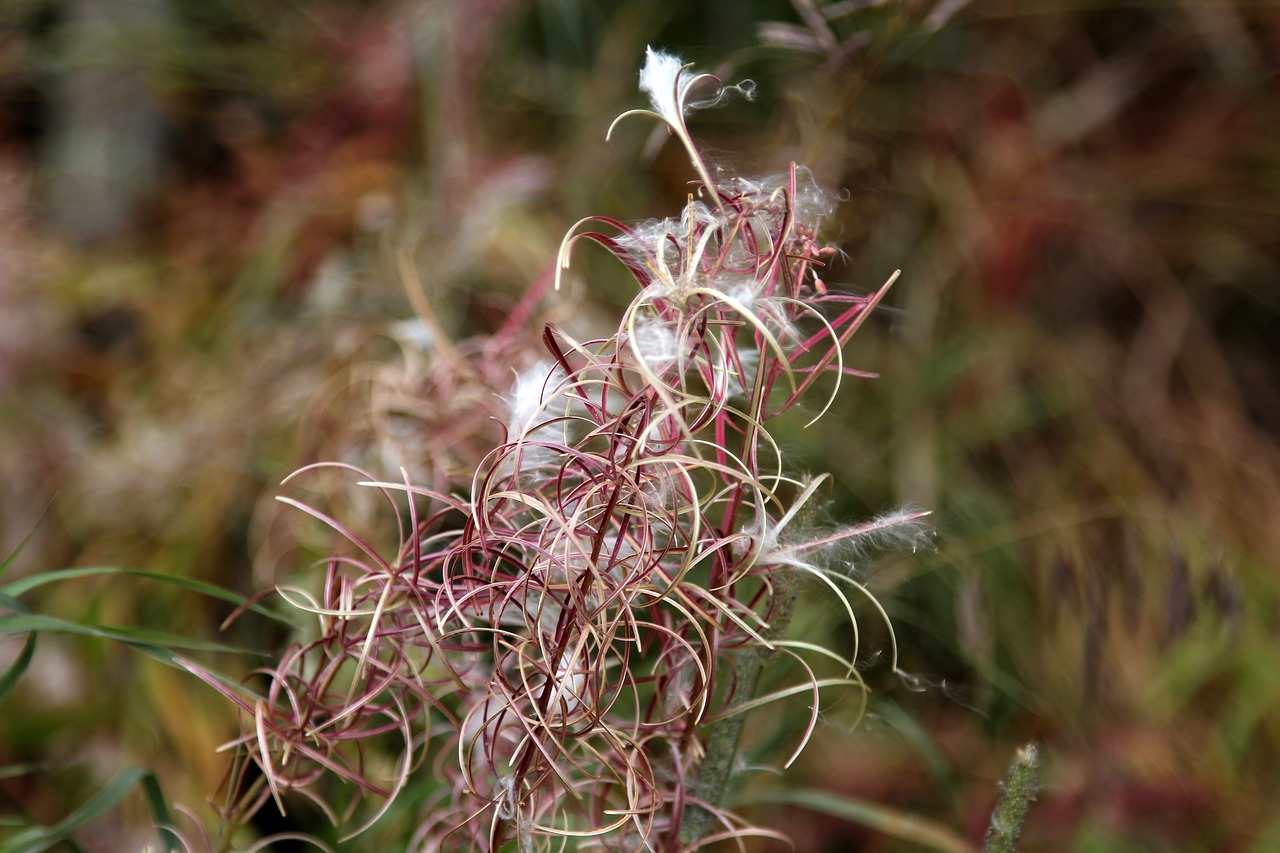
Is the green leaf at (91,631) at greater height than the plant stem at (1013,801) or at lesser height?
greater

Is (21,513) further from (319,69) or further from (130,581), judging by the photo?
(319,69)

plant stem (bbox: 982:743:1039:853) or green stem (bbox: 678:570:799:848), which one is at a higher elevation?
green stem (bbox: 678:570:799:848)

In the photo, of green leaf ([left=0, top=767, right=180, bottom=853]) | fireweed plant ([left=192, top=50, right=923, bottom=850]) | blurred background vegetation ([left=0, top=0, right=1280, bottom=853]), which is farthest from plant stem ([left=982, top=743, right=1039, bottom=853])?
green leaf ([left=0, top=767, right=180, bottom=853])

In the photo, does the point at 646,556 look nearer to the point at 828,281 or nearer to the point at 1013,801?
the point at 1013,801

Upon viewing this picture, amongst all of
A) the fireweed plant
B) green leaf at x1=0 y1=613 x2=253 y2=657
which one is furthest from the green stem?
green leaf at x1=0 y1=613 x2=253 y2=657

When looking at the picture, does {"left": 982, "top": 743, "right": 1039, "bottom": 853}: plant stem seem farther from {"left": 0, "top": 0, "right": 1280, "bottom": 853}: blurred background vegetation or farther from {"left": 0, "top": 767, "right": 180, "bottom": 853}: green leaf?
{"left": 0, "top": 767, "right": 180, "bottom": 853}: green leaf

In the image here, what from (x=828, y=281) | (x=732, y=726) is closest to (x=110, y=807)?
(x=732, y=726)

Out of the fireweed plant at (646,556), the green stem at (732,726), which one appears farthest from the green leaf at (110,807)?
the green stem at (732,726)

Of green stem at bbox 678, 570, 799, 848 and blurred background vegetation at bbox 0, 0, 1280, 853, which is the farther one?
blurred background vegetation at bbox 0, 0, 1280, 853

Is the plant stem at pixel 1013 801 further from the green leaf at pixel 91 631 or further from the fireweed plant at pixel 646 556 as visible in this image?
the green leaf at pixel 91 631

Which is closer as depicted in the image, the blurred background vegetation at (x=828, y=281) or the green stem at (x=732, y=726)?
the green stem at (x=732, y=726)
